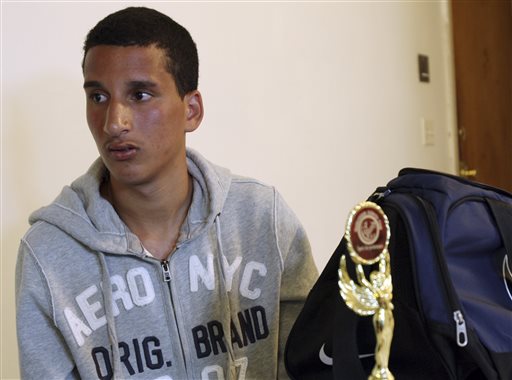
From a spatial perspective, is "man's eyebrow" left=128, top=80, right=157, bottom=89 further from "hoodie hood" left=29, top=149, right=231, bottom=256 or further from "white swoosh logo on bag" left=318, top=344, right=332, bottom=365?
"white swoosh logo on bag" left=318, top=344, right=332, bottom=365

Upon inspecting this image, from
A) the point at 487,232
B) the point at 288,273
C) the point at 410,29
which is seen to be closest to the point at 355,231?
the point at 487,232

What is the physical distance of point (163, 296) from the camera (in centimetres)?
116

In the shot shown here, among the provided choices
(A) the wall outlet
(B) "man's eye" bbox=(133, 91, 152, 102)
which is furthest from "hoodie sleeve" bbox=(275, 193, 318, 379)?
(A) the wall outlet

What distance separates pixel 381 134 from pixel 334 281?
143 centimetres

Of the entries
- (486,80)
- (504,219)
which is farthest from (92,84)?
(486,80)

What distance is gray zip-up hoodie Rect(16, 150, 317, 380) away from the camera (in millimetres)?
1101

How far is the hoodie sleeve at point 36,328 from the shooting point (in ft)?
3.54

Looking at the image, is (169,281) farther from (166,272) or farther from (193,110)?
(193,110)

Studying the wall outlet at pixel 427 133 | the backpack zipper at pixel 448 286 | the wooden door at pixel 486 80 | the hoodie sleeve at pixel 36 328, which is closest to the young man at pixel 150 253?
the hoodie sleeve at pixel 36 328

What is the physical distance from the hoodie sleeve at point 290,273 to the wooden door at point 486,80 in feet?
5.81

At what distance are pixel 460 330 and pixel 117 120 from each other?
25.3 inches

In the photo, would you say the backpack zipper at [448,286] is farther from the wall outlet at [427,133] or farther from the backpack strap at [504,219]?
the wall outlet at [427,133]

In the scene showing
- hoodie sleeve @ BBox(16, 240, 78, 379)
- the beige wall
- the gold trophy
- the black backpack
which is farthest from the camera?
the beige wall

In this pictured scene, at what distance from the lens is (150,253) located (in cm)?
119
